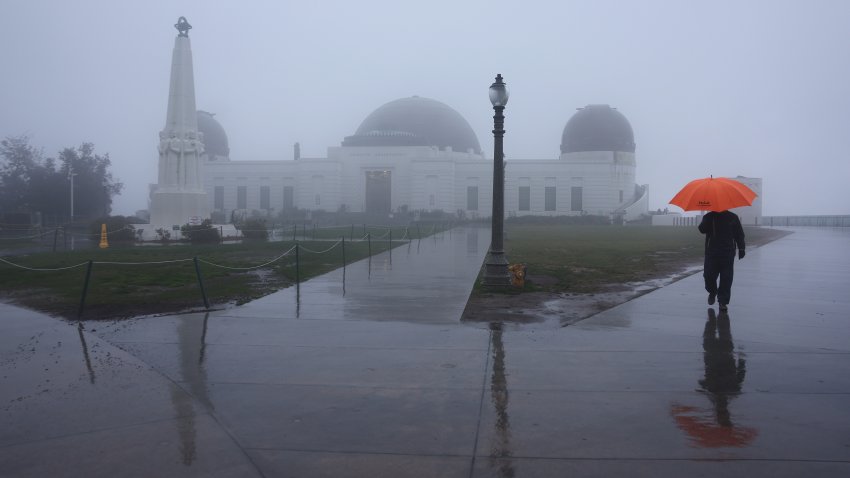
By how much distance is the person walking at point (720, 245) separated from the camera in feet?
32.1

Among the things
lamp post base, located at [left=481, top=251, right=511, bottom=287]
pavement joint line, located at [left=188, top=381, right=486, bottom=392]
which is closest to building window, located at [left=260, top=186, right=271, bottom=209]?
lamp post base, located at [left=481, top=251, right=511, bottom=287]

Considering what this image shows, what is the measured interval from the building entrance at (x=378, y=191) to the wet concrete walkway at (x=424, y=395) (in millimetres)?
71418

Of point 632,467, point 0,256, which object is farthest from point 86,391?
point 0,256

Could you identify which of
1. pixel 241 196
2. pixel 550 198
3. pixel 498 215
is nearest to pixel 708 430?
pixel 498 215

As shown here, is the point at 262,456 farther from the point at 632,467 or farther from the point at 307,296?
the point at 307,296

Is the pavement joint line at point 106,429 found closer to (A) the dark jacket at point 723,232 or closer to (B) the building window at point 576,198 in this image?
(A) the dark jacket at point 723,232

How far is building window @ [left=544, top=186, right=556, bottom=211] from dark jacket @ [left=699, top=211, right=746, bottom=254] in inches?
2842

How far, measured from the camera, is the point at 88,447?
4.29m

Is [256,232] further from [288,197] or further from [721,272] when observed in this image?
[288,197]

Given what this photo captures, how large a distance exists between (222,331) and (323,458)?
14.6ft

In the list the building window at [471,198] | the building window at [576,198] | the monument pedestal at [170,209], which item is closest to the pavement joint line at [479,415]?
the monument pedestal at [170,209]

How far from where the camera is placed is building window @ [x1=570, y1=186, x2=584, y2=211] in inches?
3194

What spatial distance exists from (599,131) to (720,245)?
7629cm

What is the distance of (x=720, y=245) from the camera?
9898mm
